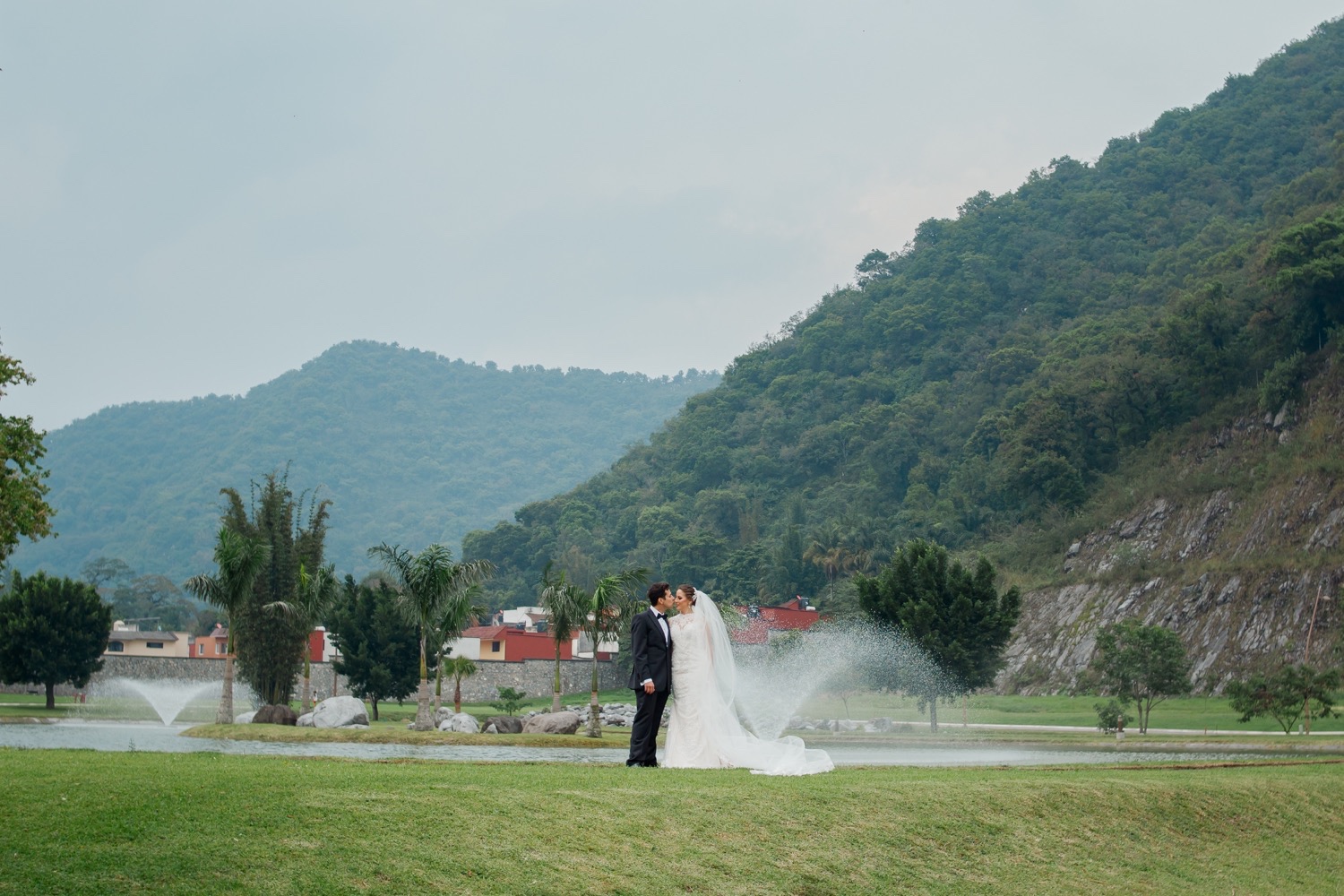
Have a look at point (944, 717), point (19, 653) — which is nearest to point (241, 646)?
point (19, 653)

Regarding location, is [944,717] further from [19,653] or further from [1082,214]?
[1082,214]

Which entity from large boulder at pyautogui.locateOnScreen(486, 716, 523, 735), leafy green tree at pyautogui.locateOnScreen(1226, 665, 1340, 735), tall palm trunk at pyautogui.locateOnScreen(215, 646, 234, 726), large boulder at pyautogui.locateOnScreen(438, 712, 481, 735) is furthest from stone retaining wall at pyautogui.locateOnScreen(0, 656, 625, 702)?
leafy green tree at pyautogui.locateOnScreen(1226, 665, 1340, 735)

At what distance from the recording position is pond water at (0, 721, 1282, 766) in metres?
28.2

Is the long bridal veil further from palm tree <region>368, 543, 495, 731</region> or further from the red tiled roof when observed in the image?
the red tiled roof

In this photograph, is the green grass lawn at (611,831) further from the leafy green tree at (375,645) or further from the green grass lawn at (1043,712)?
the leafy green tree at (375,645)

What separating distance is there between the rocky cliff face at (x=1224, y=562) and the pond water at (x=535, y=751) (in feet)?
87.2

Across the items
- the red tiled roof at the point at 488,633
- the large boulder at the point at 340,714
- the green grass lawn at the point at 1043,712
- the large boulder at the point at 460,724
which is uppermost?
the red tiled roof at the point at 488,633

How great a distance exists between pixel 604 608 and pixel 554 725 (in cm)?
416

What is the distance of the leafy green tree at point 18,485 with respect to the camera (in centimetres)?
3003

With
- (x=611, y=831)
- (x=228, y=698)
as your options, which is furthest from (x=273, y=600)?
(x=611, y=831)

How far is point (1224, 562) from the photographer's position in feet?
230

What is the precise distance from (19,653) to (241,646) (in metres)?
14.7

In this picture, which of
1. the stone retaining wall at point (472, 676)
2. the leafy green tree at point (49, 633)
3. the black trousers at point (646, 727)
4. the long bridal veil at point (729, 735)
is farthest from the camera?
the stone retaining wall at point (472, 676)

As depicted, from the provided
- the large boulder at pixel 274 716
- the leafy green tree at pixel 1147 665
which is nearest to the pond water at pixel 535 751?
the large boulder at pixel 274 716
